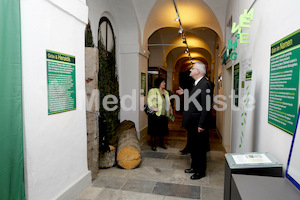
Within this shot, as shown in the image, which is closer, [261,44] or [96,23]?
[261,44]

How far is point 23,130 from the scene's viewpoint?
2.10m

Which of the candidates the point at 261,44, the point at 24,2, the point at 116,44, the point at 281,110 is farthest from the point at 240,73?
the point at 116,44

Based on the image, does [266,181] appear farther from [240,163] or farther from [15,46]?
[15,46]

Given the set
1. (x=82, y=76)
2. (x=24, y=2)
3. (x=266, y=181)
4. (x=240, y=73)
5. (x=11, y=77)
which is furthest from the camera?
(x=240, y=73)

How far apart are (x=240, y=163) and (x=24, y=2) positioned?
7.70 ft

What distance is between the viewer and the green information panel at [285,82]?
152cm

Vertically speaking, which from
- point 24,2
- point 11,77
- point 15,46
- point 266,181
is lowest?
point 266,181

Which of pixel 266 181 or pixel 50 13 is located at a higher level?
pixel 50 13

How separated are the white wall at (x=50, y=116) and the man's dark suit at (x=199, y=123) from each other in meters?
1.67

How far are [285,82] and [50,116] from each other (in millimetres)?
2323

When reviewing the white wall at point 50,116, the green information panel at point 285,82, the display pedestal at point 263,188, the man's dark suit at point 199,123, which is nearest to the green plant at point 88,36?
the white wall at point 50,116

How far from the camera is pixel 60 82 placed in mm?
2600

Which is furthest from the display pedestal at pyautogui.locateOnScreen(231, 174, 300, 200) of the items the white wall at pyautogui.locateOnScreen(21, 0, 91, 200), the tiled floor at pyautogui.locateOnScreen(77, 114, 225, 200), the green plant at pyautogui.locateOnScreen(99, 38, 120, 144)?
the green plant at pyautogui.locateOnScreen(99, 38, 120, 144)

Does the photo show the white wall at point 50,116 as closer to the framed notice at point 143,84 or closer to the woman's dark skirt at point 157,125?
the woman's dark skirt at point 157,125
